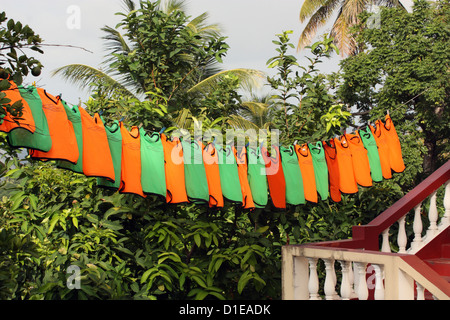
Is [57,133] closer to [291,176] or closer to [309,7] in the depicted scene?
[291,176]

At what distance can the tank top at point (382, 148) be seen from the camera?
19.4 feet

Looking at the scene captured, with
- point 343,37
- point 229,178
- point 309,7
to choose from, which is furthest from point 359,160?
point 309,7

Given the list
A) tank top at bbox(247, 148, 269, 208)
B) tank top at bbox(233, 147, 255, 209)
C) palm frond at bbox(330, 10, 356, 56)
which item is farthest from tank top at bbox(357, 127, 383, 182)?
palm frond at bbox(330, 10, 356, 56)

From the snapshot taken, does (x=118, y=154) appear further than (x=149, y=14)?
No

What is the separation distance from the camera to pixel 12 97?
3.74 meters

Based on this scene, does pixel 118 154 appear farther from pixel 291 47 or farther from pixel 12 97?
pixel 291 47

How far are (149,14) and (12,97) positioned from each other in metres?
2.51

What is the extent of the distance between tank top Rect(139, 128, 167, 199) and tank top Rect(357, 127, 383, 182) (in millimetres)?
2161

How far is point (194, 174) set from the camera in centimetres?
472

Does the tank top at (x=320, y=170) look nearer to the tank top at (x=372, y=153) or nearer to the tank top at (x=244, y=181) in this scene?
the tank top at (x=372, y=153)

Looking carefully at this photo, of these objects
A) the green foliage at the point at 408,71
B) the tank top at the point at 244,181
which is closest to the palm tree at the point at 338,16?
the green foliage at the point at 408,71

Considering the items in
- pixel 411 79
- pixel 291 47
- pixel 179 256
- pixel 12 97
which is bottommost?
pixel 179 256
